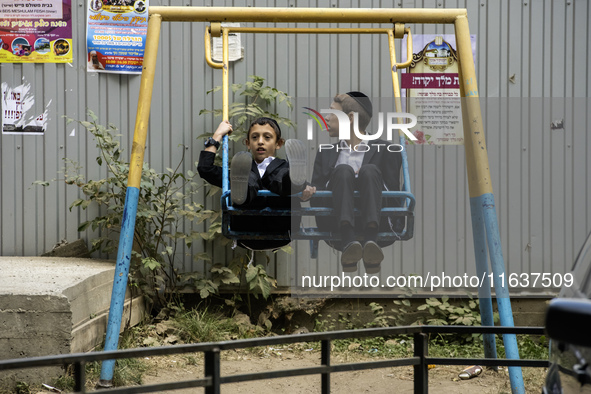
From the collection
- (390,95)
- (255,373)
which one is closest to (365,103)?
(390,95)

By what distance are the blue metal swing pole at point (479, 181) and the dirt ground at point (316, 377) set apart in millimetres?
1045

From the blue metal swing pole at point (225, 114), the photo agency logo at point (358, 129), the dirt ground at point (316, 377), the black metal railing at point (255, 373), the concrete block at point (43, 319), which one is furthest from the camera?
the dirt ground at point (316, 377)

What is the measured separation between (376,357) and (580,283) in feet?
12.0

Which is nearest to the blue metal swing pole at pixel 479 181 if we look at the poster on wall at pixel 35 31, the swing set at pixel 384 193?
the swing set at pixel 384 193

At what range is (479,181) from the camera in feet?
13.2

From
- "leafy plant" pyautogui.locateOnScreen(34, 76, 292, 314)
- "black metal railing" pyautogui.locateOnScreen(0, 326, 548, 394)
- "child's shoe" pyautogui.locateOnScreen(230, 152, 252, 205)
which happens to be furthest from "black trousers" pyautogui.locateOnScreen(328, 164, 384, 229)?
"leafy plant" pyautogui.locateOnScreen(34, 76, 292, 314)

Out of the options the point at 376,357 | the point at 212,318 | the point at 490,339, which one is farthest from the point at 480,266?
the point at 212,318

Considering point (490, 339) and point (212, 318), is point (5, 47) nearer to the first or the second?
point (212, 318)

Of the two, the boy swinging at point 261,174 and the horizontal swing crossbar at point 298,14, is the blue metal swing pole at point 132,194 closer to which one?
the horizontal swing crossbar at point 298,14

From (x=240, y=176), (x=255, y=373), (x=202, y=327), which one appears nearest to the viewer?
(x=255, y=373)

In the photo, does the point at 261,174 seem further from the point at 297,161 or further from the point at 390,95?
the point at 390,95

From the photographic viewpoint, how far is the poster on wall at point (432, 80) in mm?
6062

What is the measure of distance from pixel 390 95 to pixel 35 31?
10.3ft

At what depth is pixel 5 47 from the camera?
6047 mm
